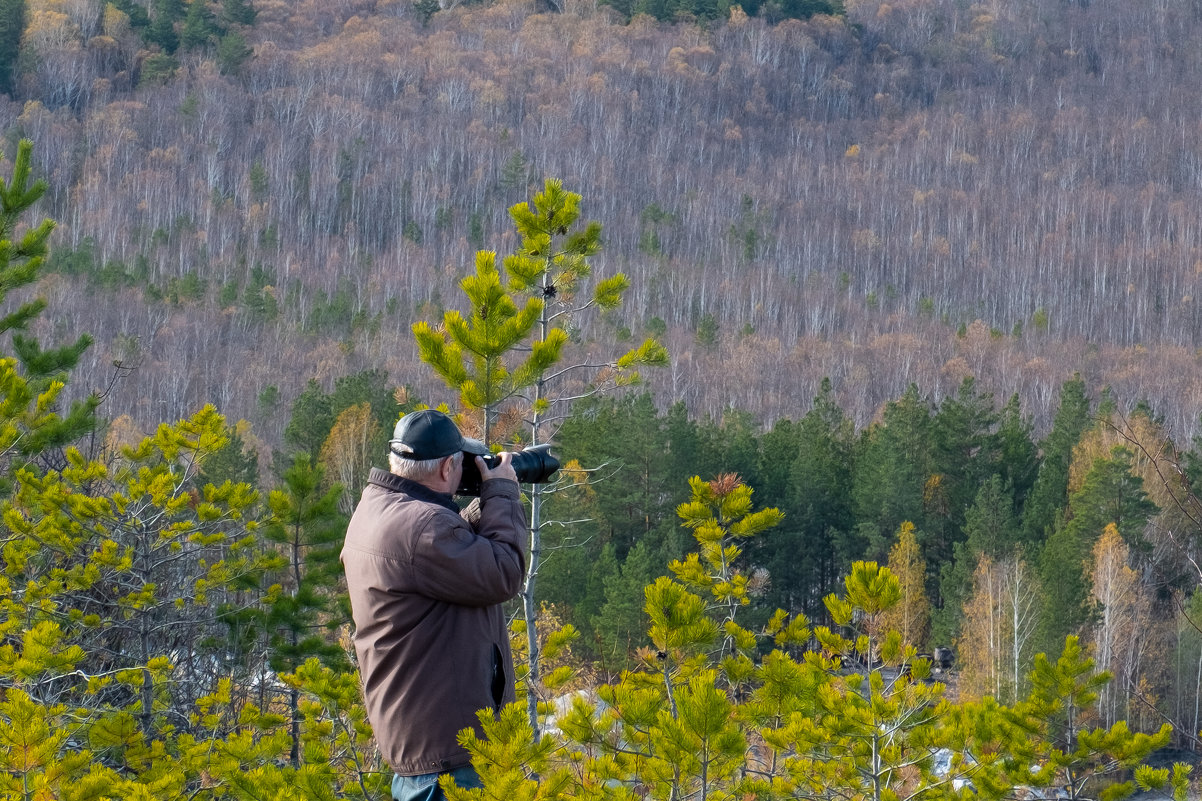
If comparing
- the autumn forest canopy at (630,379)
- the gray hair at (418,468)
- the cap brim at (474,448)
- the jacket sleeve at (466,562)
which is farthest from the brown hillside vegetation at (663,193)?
the jacket sleeve at (466,562)

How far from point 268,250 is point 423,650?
116 m

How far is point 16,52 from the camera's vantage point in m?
125

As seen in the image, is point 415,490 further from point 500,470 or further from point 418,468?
point 500,470

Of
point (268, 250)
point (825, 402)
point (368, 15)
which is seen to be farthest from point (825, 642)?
point (368, 15)

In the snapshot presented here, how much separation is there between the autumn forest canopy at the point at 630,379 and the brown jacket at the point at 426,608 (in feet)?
0.99

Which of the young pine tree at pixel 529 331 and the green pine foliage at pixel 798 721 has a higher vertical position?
the young pine tree at pixel 529 331

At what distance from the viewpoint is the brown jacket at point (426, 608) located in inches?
136

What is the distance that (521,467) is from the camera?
3.98 meters

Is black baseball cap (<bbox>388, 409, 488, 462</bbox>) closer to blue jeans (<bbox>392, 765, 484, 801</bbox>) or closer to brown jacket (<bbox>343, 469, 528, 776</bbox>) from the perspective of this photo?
brown jacket (<bbox>343, 469, 528, 776</bbox>)

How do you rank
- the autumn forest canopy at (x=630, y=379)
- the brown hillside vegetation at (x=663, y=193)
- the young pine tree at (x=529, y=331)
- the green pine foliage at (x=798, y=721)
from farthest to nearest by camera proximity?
the brown hillside vegetation at (x=663, y=193) < the young pine tree at (x=529, y=331) < the autumn forest canopy at (x=630, y=379) < the green pine foliage at (x=798, y=721)

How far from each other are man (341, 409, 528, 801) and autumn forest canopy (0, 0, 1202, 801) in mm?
310

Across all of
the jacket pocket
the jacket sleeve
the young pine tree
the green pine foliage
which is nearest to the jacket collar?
the jacket sleeve

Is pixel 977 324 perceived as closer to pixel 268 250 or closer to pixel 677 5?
pixel 268 250

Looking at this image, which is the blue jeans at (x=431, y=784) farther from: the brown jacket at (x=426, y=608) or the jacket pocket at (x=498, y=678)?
the jacket pocket at (x=498, y=678)
